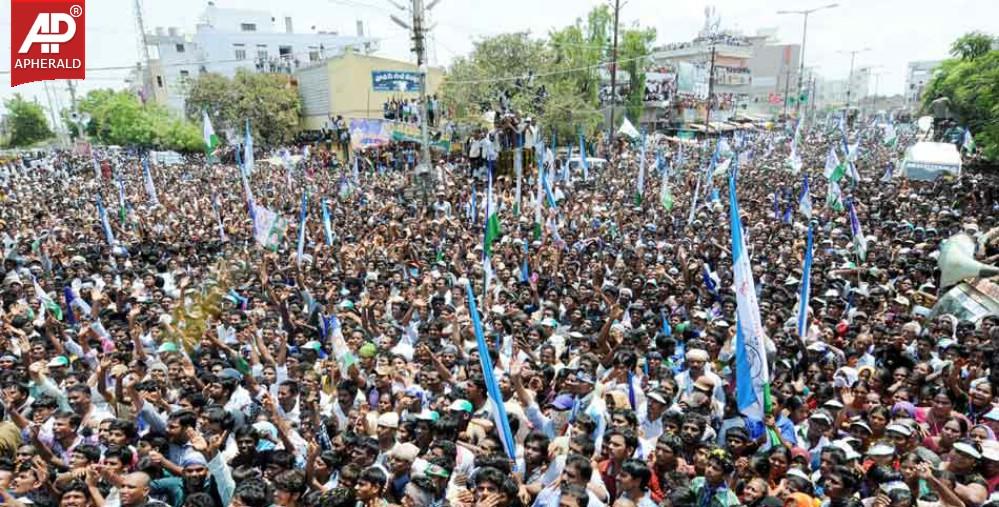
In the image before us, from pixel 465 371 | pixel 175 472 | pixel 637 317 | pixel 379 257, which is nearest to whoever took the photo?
pixel 175 472

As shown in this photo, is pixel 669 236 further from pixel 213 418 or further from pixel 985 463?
pixel 213 418

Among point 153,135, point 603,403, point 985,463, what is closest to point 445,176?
point 603,403

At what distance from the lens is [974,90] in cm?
2089

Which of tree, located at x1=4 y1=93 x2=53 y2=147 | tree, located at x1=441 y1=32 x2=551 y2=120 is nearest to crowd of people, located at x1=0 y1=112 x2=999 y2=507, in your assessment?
tree, located at x1=441 y1=32 x2=551 y2=120

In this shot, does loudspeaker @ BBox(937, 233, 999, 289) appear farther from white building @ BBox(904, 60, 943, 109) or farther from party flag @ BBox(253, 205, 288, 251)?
white building @ BBox(904, 60, 943, 109)

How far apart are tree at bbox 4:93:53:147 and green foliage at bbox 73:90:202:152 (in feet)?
31.1

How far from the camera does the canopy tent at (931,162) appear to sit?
18.0 meters

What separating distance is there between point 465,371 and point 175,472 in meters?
2.30

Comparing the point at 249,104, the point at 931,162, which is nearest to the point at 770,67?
the point at 249,104

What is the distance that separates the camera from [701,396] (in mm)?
4562

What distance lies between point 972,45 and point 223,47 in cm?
5744

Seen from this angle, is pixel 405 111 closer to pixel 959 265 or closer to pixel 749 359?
pixel 959 265

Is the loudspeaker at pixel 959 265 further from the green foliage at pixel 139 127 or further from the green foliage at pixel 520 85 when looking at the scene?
the green foliage at pixel 139 127

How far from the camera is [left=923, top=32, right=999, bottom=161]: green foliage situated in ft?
57.6
